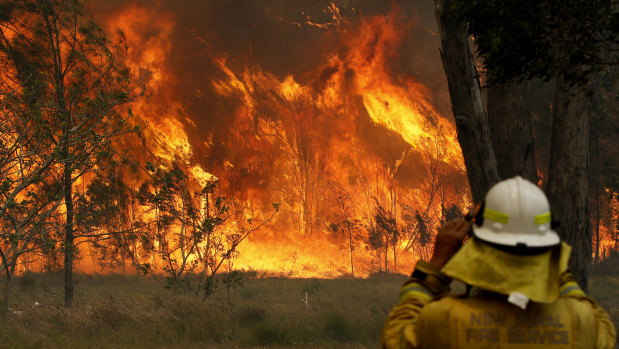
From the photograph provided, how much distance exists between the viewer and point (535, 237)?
5.65 ft

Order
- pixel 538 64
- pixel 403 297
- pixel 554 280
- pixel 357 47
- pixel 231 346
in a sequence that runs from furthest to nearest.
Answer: pixel 357 47 → pixel 231 346 → pixel 538 64 → pixel 403 297 → pixel 554 280

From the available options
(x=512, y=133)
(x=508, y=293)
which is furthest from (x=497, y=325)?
(x=512, y=133)

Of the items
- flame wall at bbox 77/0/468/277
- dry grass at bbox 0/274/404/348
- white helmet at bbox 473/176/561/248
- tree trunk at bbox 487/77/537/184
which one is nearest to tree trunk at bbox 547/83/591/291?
tree trunk at bbox 487/77/537/184

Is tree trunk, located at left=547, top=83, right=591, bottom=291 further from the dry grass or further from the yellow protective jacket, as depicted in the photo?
the yellow protective jacket

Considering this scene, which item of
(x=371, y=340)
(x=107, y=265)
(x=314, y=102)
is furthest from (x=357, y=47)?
(x=371, y=340)

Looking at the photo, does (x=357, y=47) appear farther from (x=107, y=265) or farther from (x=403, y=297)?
(x=403, y=297)

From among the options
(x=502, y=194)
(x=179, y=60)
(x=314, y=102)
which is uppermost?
(x=179, y=60)

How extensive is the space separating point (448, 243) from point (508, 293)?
0.30 m

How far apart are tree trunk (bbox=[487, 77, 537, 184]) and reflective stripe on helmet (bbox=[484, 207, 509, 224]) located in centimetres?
415

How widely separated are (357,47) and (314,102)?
17.7 ft

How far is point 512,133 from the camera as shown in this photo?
570cm

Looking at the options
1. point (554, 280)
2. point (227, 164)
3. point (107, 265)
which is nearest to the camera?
point (554, 280)

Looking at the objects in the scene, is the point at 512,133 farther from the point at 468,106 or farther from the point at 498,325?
the point at 498,325

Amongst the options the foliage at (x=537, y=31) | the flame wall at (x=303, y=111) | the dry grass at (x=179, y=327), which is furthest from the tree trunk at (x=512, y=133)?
the flame wall at (x=303, y=111)
